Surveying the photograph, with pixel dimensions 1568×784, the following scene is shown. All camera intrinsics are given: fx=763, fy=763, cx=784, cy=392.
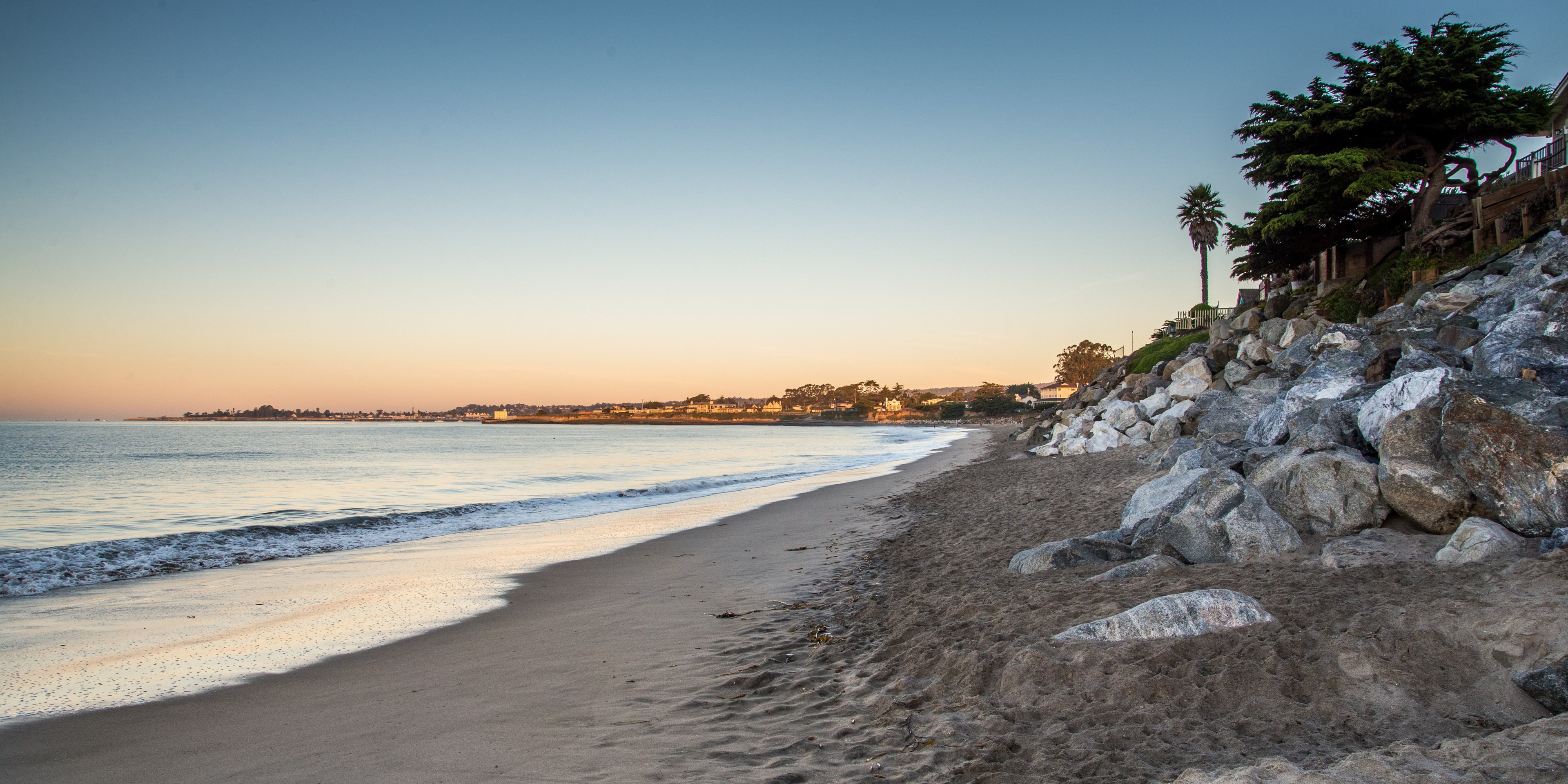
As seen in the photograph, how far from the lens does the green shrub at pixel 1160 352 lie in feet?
108

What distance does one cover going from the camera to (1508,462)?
5184 millimetres

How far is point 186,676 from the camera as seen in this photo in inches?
209

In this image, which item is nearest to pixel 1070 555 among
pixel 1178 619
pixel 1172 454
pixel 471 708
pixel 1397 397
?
pixel 1178 619

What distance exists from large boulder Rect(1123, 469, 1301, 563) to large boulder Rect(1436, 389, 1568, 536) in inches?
46.6

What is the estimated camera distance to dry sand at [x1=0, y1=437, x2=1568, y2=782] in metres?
3.31

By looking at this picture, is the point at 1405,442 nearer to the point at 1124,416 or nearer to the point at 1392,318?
Answer: the point at 1392,318

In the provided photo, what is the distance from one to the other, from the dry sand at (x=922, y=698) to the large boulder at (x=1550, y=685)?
6 cm

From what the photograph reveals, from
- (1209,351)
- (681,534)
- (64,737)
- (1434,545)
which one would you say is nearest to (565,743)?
(64,737)

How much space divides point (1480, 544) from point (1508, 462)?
2.87 ft

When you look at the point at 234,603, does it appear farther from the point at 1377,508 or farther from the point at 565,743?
the point at 1377,508

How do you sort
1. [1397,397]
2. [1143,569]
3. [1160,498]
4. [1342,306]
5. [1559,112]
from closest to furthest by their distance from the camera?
[1143,569] → [1397,397] → [1160,498] → [1342,306] → [1559,112]

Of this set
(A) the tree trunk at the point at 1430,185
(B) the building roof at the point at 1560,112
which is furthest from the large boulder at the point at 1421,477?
(B) the building roof at the point at 1560,112

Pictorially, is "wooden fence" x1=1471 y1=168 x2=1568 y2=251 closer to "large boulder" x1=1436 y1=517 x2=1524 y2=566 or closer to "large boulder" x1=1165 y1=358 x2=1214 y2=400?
"large boulder" x1=1165 y1=358 x2=1214 y2=400

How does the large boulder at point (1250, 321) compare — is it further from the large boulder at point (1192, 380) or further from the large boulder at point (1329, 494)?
the large boulder at point (1329, 494)
